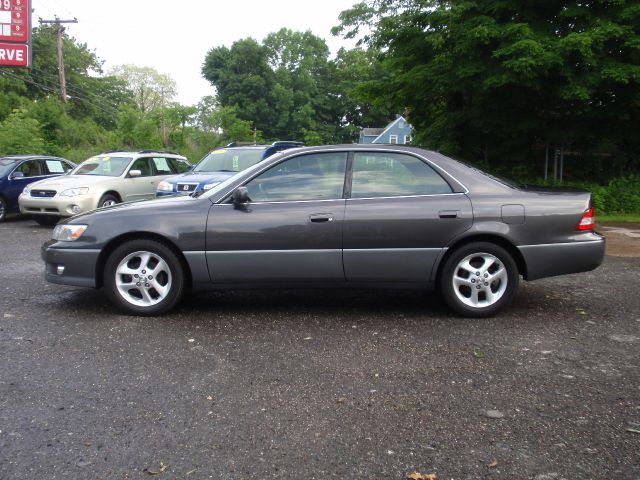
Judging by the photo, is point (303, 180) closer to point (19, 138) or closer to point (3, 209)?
point (3, 209)

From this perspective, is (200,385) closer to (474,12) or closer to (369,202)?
(369,202)

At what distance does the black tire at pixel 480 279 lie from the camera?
5.14 m

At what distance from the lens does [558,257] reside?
17.0 feet

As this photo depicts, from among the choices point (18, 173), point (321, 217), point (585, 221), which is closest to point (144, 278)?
point (321, 217)

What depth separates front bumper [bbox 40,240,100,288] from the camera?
17.0 ft

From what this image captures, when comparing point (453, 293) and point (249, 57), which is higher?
point (249, 57)

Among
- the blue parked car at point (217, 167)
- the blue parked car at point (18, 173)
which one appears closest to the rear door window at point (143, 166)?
the blue parked car at point (217, 167)

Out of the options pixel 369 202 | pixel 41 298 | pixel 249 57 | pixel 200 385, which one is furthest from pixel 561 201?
pixel 249 57

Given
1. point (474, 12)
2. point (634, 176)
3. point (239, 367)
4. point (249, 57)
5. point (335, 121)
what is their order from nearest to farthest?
1. point (239, 367)
2. point (474, 12)
3. point (634, 176)
4. point (249, 57)
5. point (335, 121)

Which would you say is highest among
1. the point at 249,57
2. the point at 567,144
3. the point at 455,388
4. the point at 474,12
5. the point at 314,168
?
the point at 249,57

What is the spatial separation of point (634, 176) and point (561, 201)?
10.8 meters

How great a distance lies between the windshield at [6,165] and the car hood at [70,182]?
5.62 ft

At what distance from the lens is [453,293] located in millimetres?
5156

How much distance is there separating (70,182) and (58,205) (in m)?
0.71
